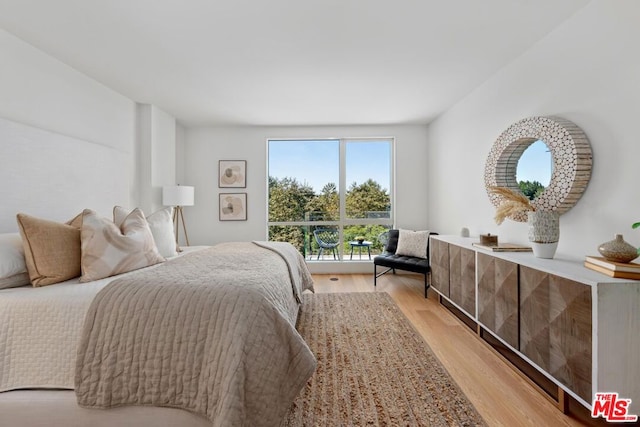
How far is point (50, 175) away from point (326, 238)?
3602mm

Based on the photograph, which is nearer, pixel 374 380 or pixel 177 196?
pixel 374 380

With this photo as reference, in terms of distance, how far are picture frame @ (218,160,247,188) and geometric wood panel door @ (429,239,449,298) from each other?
3.19 meters

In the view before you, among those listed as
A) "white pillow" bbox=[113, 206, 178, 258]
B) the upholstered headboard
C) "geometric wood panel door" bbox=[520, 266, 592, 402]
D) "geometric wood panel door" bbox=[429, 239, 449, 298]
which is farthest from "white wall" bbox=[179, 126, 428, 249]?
"geometric wood panel door" bbox=[520, 266, 592, 402]

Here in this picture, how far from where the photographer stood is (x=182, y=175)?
16.0 ft

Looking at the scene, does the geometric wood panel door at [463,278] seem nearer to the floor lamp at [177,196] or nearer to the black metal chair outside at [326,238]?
the black metal chair outside at [326,238]

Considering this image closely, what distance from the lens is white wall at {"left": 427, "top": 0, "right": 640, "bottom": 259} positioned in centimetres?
171

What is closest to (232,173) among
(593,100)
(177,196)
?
(177,196)

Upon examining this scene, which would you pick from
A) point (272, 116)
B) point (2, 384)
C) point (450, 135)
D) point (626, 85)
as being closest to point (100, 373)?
point (2, 384)

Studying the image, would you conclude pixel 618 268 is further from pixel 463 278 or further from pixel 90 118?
pixel 90 118

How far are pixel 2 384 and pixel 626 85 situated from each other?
380 centimetres

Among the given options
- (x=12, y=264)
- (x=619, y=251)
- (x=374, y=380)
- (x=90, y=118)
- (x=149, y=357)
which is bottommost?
(x=374, y=380)

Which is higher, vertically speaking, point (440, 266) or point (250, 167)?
point (250, 167)

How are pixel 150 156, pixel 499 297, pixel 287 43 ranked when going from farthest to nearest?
pixel 150 156
pixel 287 43
pixel 499 297

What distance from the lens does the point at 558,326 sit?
1.63 meters
